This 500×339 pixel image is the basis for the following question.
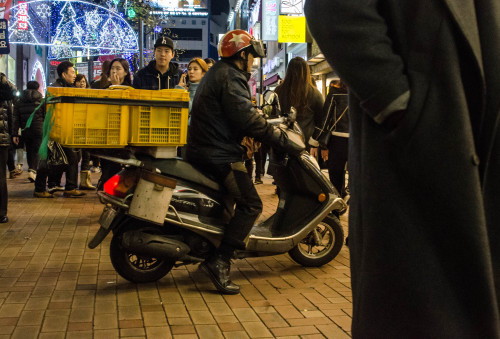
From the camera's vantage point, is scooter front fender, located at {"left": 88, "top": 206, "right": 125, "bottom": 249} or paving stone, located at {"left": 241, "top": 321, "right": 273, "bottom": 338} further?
scooter front fender, located at {"left": 88, "top": 206, "right": 125, "bottom": 249}

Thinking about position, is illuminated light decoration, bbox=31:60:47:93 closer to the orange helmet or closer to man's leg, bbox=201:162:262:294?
the orange helmet

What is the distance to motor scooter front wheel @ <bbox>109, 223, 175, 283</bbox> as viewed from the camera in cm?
468

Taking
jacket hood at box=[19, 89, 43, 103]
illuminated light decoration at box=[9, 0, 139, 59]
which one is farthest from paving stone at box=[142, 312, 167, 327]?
illuminated light decoration at box=[9, 0, 139, 59]

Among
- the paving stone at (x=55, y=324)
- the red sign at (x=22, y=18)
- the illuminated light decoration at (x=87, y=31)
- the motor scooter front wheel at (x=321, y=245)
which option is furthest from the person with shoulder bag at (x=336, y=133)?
the red sign at (x=22, y=18)

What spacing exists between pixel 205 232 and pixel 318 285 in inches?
41.3

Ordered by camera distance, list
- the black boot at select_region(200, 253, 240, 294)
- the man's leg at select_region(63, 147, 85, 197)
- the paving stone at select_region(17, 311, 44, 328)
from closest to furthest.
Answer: the paving stone at select_region(17, 311, 44, 328)
the black boot at select_region(200, 253, 240, 294)
the man's leg at select_region(63, 147, 85, 197)

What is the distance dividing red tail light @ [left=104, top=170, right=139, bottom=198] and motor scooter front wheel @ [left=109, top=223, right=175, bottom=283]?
0.25 m

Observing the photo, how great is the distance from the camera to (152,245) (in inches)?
179

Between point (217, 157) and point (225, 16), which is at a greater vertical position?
point (225, 16)

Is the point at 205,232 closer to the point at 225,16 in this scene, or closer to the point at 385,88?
the point at 385,88

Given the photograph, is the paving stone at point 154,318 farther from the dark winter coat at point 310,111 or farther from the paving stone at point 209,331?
the dark winter coat at point 310,111

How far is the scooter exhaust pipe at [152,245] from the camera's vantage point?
4500 millimetres

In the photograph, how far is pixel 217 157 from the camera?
470 centimetres

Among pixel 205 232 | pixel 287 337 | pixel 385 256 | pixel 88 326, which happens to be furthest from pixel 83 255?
pixel 385 256
